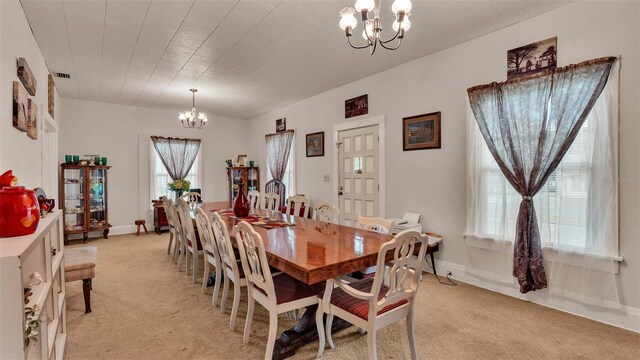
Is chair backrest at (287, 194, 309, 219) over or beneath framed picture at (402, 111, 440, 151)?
beneath

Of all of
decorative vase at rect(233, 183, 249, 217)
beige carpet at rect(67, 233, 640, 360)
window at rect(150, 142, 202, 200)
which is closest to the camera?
beige carpet at rect(67, 233, 640, 360)

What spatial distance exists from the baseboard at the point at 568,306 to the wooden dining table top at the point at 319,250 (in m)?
1.60

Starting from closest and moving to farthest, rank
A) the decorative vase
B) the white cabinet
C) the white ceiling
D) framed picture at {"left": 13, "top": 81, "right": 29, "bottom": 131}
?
the white cabinet → framed picture at {"left": 13, "top": 81, "right": 29, "bottom": 131} → the white ceiling → the decorative vase

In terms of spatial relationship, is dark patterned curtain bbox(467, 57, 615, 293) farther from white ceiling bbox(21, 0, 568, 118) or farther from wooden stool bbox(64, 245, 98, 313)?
wooden stool bbox(64, 245, 98, 313)

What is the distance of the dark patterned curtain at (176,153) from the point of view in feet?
21.9

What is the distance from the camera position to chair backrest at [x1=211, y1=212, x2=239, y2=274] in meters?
2.38

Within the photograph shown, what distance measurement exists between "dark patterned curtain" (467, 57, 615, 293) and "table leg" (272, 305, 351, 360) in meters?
2.09

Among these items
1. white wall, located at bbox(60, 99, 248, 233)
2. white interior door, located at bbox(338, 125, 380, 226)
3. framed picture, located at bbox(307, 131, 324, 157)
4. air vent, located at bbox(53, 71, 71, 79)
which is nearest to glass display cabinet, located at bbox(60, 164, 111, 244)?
white wall, located at bbox(60, 99, 248, 233)

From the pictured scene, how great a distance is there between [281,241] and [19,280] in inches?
61.2

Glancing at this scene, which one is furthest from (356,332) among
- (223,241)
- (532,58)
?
(532,58)

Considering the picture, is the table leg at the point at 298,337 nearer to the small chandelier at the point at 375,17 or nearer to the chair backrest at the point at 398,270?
the chair backrest at the point at 398,270

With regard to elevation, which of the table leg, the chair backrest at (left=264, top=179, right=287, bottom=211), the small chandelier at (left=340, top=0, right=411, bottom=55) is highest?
the small chandelier at (left=340, top=0, right=411, bottom=55)

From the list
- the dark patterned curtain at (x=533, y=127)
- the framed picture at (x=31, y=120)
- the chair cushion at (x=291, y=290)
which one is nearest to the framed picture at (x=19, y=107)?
the framed picture at (x=31, y=120)

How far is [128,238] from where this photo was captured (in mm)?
5941
